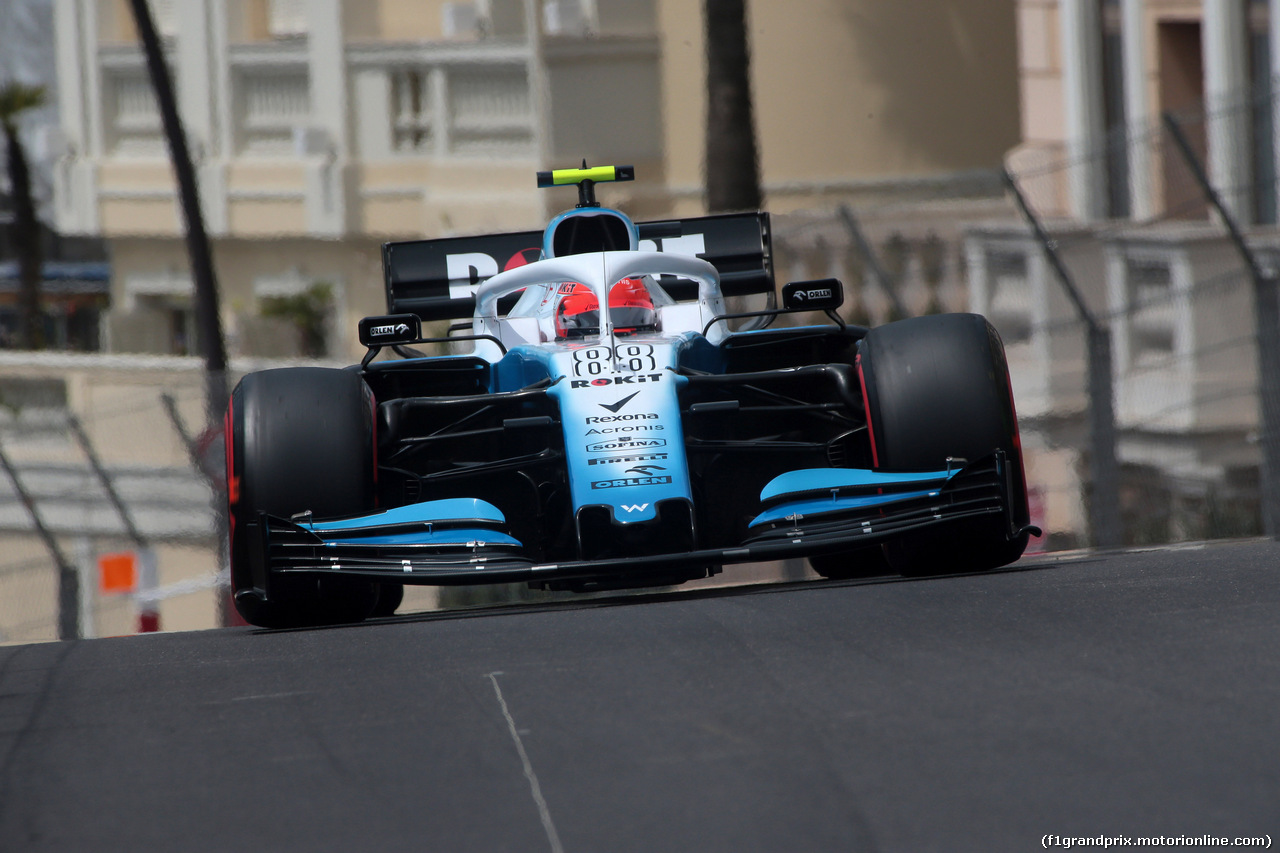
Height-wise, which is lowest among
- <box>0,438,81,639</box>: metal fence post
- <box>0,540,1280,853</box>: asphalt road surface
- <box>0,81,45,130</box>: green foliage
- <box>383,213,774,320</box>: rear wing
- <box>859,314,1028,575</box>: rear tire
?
<box>0,438,81,639</box>: metal fence post

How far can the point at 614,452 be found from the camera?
21.6 feet

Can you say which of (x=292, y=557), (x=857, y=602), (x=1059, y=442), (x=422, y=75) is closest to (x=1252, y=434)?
(x=1059, y=442)

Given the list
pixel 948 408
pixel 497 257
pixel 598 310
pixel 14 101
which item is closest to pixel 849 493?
pixel 948 408

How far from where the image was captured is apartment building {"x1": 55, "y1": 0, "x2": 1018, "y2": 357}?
22.3 metres

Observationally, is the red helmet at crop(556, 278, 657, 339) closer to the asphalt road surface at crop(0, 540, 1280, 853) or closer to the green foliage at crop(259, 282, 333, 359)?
the asphalt road surface at crop(0, 540, 1280, 853)

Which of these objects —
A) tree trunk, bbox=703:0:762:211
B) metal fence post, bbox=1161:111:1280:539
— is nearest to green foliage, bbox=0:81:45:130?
tree trunk, bbox=703:0:762:211

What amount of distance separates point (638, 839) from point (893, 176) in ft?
64.6

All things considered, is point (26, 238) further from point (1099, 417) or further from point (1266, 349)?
point (1266, 349)

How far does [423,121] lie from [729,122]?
37.5 ft

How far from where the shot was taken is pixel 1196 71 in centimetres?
1456

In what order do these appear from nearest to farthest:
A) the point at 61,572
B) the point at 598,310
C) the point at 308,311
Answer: the point at 598,310
the point at 61,572
the point at 308,311

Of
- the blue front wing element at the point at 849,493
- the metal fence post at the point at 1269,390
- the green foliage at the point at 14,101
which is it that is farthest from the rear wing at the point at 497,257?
the green foliage at the point at 14,101

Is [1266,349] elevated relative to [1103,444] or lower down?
elevated

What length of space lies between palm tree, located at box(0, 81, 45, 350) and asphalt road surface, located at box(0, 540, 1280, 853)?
2673 cm
